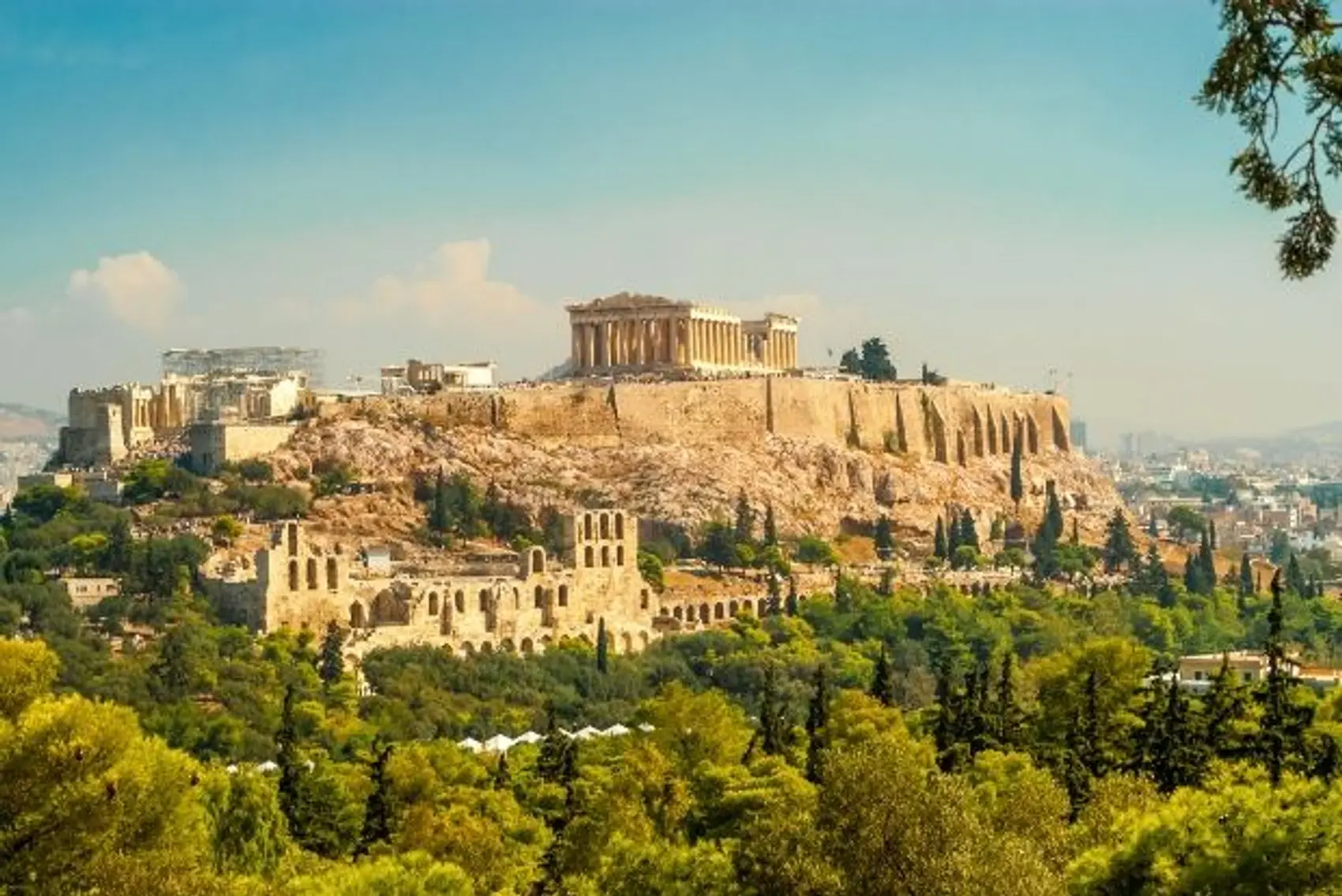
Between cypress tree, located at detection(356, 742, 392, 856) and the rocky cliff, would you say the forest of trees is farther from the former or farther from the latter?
the rocky cliff

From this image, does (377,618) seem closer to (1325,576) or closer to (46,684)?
(46,684)

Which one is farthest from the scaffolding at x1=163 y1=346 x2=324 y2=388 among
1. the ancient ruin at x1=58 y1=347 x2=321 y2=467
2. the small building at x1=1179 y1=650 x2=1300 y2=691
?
the small building at x1=1179 y1=650 x2=1300 y2=691

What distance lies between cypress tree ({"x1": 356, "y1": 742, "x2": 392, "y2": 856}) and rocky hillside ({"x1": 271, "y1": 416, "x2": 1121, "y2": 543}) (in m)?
42.7

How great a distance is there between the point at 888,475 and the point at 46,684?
8237cm

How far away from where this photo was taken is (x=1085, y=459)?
137 metres

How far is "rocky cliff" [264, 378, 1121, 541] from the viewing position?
92.7 meters

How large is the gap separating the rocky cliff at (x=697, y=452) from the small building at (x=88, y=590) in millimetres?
13655

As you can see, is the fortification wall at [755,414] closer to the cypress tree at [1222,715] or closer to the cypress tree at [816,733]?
the cypress tree at [816,733]

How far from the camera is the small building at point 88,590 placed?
72.1m

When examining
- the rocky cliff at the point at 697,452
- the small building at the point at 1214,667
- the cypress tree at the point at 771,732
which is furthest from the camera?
the rocky cliff at the point at 697,452

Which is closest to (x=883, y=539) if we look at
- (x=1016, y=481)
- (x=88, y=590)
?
(x=1016, y=481)

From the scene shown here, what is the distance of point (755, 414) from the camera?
108m

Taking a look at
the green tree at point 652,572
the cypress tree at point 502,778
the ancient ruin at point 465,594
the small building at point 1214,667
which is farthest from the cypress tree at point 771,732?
the green tree at point 652,572

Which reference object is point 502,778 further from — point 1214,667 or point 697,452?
point 697,452
